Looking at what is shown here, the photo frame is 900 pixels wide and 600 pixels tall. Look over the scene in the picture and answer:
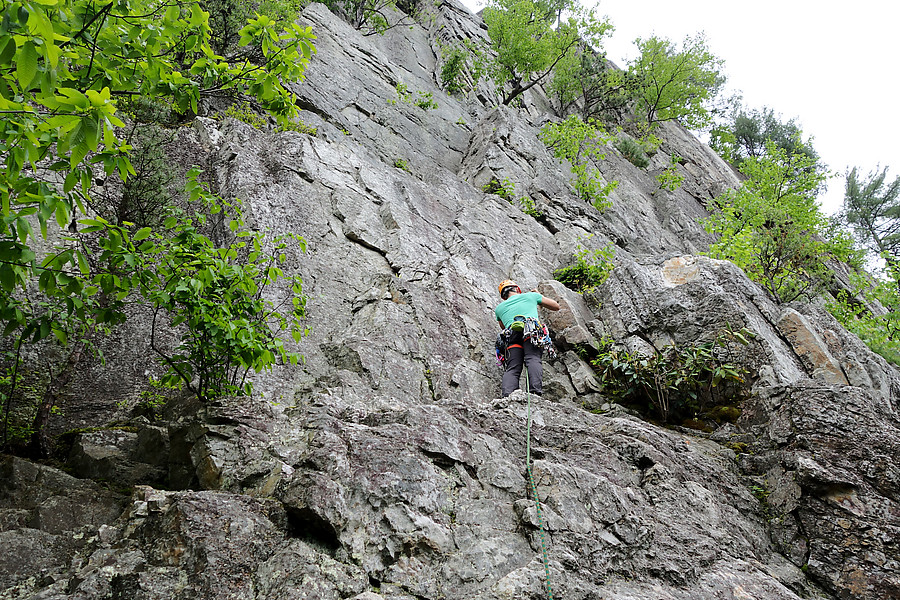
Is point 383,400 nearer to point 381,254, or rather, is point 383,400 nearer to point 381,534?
point 381,534

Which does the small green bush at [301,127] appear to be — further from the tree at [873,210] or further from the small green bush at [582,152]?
the tree at [873,210]

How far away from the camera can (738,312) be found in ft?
28.9

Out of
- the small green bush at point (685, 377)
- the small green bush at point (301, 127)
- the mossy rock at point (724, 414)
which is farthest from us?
the small green bush at point (301, 127)

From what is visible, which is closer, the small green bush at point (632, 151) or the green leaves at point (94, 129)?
the green leaves at point (94, 129)

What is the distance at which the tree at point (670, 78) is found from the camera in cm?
2536

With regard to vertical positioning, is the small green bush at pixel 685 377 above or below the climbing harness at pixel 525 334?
above

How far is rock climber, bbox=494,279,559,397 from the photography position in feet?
27.0

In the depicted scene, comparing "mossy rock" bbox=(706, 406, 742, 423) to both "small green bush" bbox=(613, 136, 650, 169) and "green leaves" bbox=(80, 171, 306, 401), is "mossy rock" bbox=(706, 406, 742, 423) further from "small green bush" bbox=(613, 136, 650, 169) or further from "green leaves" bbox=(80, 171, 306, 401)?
"small green bush" bbox=(613, 136, 650, 169)

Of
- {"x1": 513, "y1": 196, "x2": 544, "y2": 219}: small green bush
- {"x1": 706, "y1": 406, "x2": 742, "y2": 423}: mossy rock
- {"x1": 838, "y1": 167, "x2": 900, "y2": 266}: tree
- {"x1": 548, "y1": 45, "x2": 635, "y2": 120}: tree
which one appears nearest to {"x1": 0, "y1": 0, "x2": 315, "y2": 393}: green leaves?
{"x1": 706, "y1": 406, "x2": 742, "y2": 423}: mossy rock

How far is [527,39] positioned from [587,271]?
1338 centimetres

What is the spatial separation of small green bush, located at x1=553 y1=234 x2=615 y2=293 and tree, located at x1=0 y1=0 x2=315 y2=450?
7.73 metres

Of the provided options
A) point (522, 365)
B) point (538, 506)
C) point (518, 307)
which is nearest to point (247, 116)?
point (518, 307)

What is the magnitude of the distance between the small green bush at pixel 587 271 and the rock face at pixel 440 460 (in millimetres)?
609

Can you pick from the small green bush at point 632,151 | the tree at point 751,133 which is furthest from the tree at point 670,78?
the tree at point 751,133
